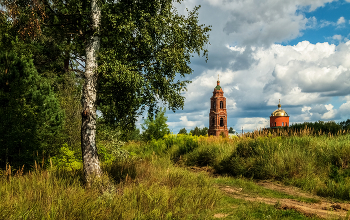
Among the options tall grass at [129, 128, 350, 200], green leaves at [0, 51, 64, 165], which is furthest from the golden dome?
green leaves at [0, 51, 64, 165]

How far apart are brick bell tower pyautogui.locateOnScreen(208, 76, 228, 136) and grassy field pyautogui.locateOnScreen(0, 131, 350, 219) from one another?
51786 millimetres

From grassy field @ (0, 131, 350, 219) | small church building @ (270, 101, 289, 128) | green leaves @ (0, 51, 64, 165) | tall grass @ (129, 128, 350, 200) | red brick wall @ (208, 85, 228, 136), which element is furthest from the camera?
red brick wall @ (208, 85, 228, 136)

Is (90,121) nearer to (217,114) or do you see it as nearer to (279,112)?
(279,112)

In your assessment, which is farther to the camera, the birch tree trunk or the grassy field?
the birch tree trunk

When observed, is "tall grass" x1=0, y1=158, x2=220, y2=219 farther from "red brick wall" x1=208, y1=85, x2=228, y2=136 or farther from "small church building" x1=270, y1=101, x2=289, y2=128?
"red brick wall" x1=208, y1=85, x2=228, y2=136

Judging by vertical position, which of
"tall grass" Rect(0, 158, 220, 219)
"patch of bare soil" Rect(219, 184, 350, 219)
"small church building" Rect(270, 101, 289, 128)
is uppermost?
"small church building" Rect(270, 101, 289, 128)

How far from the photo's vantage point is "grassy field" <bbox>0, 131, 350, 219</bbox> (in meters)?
5.03

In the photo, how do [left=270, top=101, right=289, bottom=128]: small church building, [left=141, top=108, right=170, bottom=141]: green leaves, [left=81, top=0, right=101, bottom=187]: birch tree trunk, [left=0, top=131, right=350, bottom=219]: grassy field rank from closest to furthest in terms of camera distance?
[left=0, top=131, right=350, bottom=219]: grassy field < [left=81, top=0, right=101, bottom=187]: birch tree trunk < [left=141, top=108, right=170, bottom=141]: green leaves < [left=270, top=101, right=289, bottom=128]: small church building

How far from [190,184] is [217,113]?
6001 centimetres

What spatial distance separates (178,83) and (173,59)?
3.42 ft

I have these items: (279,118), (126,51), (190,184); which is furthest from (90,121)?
(279,118)

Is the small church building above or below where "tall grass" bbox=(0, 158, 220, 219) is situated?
above

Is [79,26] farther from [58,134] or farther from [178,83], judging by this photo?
[58,134]

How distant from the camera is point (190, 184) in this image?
7840mm
